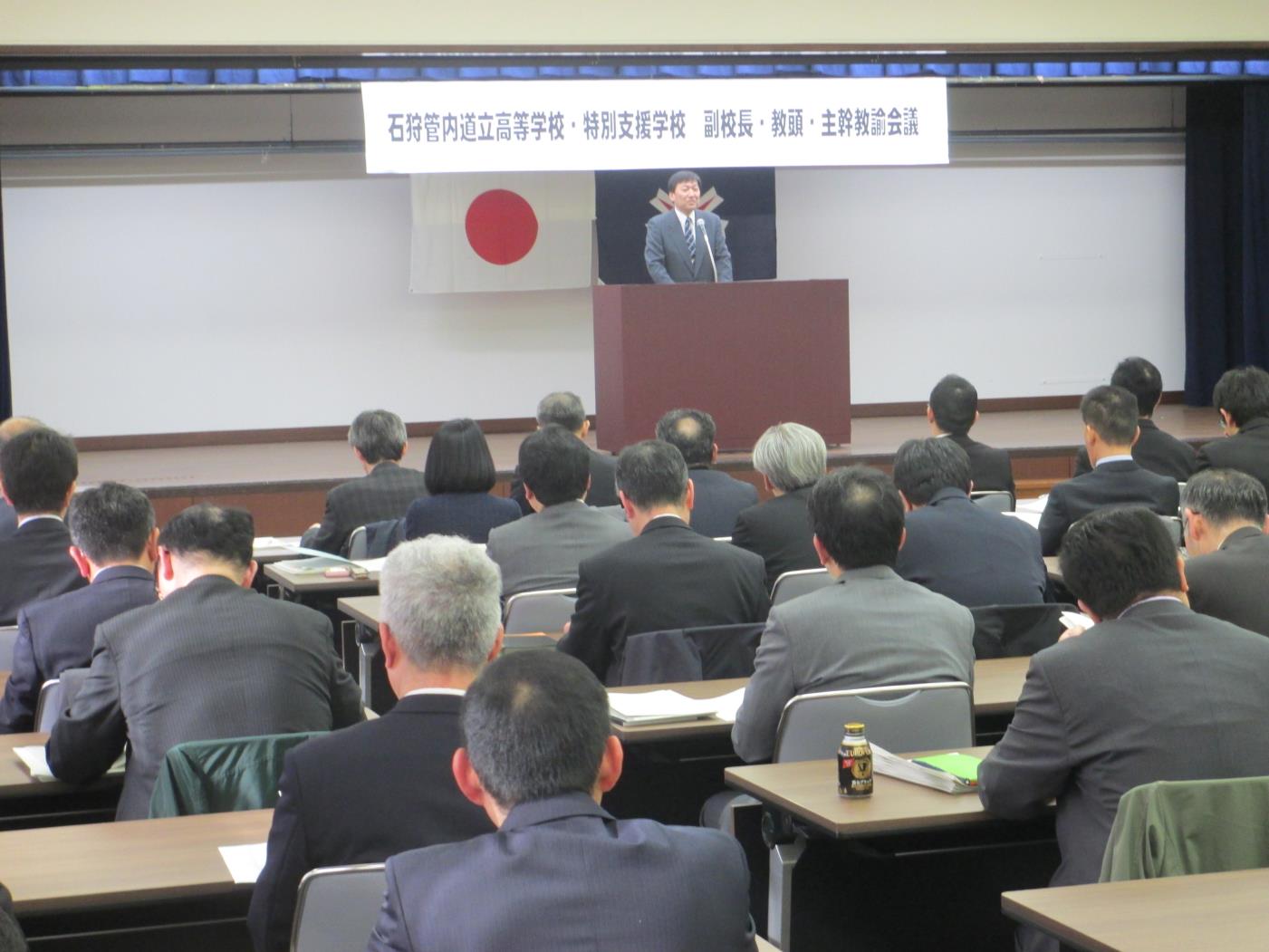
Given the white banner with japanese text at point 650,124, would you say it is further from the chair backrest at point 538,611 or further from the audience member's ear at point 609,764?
the audience member's ear at point 609,764

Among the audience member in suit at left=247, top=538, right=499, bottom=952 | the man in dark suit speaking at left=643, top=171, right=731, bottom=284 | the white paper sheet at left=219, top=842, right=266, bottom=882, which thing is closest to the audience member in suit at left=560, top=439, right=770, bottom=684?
the white paper sheet at left=219, top=842, right=266, bottom=882

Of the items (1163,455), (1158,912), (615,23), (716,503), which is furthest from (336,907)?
(615,23)

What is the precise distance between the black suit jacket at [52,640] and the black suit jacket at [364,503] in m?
2.38

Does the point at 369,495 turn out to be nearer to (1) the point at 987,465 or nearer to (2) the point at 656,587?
(2) the point at 656,587

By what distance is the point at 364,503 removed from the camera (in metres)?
5.83

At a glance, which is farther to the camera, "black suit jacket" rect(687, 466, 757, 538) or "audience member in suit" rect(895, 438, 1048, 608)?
"black suit jacket" rect(687, 466, 757, 538)

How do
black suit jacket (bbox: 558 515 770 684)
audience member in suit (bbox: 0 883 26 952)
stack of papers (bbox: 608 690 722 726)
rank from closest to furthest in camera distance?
audience member in suit (bbox: 0 883 26 952) < stack of papers (bbox: 608 690 722 726) < black suit jacket (bbox: 558 515 770 684)

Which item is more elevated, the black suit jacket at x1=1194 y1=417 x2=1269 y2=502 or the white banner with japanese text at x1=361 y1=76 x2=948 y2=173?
the white banner with japanese text at x1=361 y1=76 x2=948 y2=173

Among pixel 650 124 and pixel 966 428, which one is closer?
pixel 966 428

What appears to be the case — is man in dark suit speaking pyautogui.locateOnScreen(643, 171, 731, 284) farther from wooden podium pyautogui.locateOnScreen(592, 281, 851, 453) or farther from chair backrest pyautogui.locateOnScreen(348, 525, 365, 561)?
chair backrest pyautogui.locateOnScreen(348, 525, 365, 561)

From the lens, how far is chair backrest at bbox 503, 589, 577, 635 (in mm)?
4352

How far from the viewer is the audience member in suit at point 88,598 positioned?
11.0 ft

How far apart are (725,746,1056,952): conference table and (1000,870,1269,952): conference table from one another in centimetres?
39

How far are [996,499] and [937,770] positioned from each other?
319 cm
